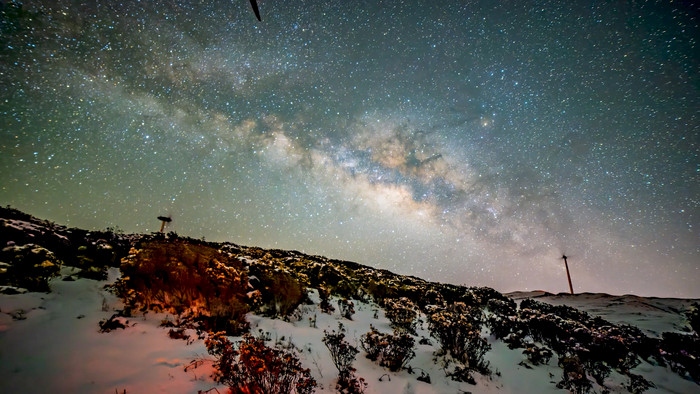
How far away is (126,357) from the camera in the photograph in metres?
4.16

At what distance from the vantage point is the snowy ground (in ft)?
11.8

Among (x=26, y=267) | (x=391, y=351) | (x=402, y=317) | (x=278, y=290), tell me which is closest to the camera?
(x=26, y=267)

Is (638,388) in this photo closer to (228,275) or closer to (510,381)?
(510,381)

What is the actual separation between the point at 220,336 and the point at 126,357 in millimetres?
1600

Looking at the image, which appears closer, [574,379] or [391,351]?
[391,351]

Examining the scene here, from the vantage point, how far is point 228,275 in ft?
22.5

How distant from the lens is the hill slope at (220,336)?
394 centimetres

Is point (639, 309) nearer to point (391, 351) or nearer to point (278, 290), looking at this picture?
point (391, 351)

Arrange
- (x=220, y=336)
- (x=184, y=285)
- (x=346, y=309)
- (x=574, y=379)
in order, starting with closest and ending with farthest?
(x=220, y=336)
(x=184, y=285)
(x=574, y=379)
(x=346, y=309)

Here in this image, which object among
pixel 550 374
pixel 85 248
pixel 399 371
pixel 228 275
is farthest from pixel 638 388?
pixel 85 248

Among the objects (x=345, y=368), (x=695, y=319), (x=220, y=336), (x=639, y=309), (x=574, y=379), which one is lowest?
(x=345, y=368)

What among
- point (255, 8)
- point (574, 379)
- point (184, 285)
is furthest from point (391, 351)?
point (255, 8)

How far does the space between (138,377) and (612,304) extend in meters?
39.4

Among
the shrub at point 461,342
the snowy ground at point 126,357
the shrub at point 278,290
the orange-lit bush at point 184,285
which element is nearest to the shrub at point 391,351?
the snowy ground at point 126,357
